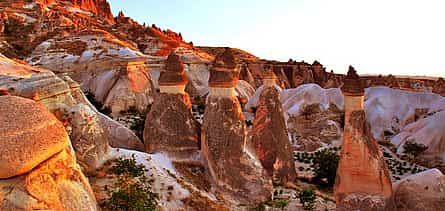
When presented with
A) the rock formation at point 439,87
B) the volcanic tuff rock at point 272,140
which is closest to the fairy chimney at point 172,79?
the volcanic tuff rock at point 272,140

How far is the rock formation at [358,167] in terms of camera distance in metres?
11.6

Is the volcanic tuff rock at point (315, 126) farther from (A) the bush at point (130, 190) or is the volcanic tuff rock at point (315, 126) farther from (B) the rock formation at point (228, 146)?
(A) the bush at point (130, 190)

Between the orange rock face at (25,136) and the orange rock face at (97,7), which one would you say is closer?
the orange rock face at (25,136)

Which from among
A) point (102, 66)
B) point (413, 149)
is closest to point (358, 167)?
point (413, 149)

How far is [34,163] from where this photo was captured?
718 centimetres

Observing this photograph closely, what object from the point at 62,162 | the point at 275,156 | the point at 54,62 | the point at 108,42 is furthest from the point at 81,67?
the point at 62,162

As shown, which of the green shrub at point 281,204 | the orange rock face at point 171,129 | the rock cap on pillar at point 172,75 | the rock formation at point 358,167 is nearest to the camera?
the rock formation at point 358,167

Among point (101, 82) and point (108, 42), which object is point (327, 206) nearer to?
point (101, 82)

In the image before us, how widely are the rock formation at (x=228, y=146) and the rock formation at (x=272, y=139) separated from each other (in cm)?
A: 272

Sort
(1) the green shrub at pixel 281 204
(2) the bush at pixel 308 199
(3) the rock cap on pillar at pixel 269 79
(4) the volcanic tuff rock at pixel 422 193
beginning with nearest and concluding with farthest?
(4) the volcanic tuff rock at pixel 422 193 < (1) the green shrub at pixel 281 204 < (2) the bush at pixel 308 199 < (3) the rock cap on pillar at pixel 269 79

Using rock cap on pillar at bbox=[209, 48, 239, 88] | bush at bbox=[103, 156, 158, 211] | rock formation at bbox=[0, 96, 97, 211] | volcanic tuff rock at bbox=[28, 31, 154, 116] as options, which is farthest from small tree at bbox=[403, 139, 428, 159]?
rock formation at bbox=[0, 96, 97, 211]

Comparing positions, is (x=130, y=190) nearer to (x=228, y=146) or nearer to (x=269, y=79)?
(x=228, y=146)

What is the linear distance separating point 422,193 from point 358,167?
5.87 ft

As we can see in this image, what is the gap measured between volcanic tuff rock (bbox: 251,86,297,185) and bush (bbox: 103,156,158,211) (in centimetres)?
580
